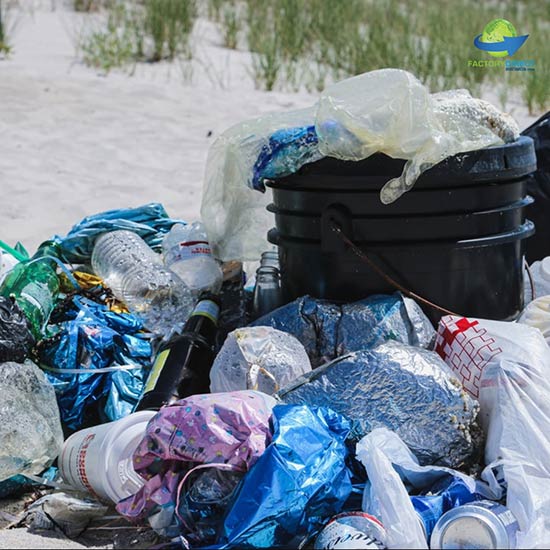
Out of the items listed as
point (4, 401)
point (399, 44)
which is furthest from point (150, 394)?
point (399, 44)

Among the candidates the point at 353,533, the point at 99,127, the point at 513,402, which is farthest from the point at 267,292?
the point at 99,127

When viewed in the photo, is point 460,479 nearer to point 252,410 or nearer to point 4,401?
point 252,410

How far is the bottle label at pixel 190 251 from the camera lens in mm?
3908

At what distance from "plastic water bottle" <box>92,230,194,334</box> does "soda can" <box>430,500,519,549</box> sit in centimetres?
165

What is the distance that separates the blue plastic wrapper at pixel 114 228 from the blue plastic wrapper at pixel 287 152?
3.44 feet

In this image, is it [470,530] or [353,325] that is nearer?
[470,530]

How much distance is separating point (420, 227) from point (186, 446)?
1.21 meters

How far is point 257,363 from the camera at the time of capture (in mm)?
2904

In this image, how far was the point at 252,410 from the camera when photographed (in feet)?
8.25

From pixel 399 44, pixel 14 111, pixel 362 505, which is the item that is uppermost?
pixel 399 44

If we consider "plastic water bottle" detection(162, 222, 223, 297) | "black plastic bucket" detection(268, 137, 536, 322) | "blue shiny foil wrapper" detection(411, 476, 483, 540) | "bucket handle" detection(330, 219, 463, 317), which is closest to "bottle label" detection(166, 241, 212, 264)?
"plastic water bottle" detection(162, 222, 223, 297)

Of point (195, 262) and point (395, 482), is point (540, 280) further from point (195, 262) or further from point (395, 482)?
point (395, 482)

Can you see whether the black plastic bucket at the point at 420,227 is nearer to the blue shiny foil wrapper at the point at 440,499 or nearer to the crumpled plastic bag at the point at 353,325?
the crumpled plastic bag at the point at 353,325

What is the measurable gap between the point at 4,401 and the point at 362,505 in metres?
1.11
